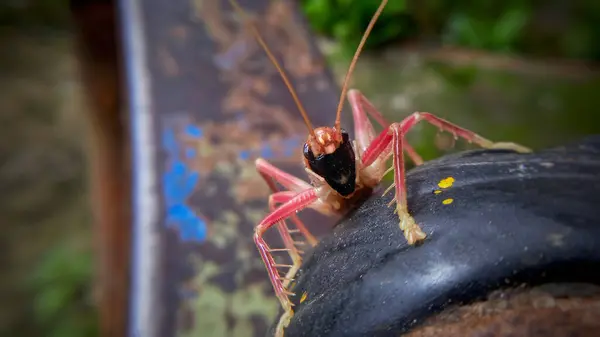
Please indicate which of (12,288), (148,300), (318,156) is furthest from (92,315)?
(318,156)

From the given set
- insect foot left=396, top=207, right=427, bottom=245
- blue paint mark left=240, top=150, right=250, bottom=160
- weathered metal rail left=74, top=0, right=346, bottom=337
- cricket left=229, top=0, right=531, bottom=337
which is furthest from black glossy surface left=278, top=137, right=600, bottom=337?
blue paint mark left=240, top=150, right=250, bottom=160

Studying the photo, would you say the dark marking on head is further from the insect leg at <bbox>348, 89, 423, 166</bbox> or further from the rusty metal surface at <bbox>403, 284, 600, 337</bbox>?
the rusty metal surface at <bbox>403, 284, 600, 337</bbox>

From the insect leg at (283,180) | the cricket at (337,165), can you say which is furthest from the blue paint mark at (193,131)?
the cricket at (337,165)

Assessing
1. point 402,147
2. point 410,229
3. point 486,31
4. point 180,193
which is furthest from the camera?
point 486,31

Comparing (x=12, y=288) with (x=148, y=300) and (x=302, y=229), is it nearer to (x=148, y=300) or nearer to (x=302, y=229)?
(x=148, y=300)

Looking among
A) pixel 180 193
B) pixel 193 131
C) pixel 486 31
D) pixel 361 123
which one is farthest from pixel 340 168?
pixel 486 31

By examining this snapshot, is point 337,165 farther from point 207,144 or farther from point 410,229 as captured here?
point 207,144
